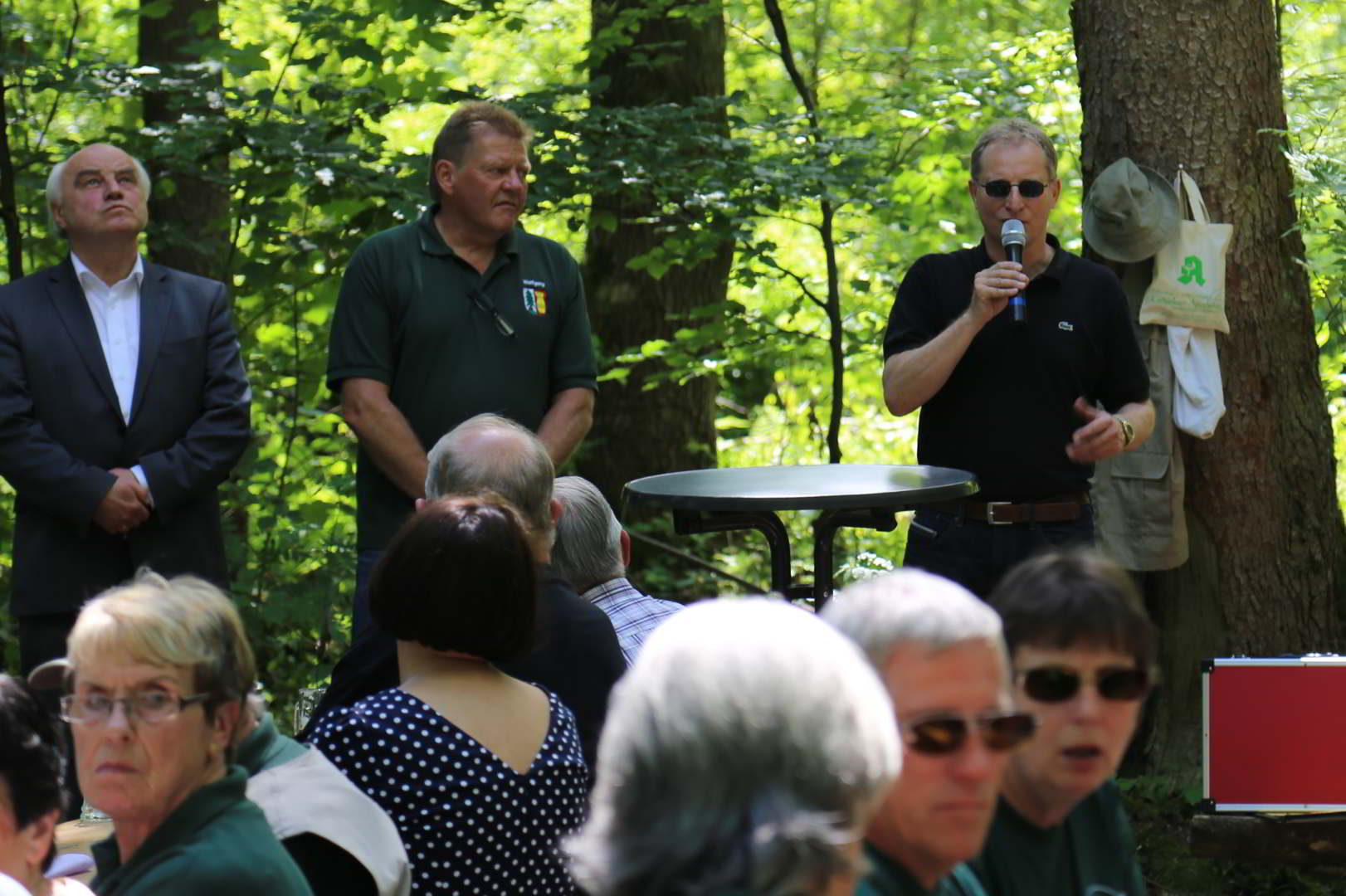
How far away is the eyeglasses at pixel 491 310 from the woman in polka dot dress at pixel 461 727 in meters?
2.30

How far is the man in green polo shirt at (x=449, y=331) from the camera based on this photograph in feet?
16.6

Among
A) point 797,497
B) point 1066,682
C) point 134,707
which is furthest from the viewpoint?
point 797,497

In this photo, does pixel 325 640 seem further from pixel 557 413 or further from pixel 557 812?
pixel 557 812

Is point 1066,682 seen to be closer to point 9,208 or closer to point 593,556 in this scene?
point 593,556

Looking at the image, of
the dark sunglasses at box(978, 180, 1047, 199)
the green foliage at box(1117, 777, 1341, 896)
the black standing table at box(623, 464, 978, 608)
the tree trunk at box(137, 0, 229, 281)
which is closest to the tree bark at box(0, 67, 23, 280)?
the tree trunk at box(137, 0, 229, 281)

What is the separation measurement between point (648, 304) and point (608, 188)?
2722 mm

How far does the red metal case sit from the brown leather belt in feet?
1.91

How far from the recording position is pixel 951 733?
72.9 inches

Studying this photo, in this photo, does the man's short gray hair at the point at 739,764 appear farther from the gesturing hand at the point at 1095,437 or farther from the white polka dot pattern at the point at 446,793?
the gesturing hand at the point at 1095,437

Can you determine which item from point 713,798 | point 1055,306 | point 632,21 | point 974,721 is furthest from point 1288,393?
point 713,798

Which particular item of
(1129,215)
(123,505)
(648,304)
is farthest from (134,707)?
(648,304)

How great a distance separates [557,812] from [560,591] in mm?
720

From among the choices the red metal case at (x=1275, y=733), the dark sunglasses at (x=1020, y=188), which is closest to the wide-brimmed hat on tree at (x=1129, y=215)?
the dark sunglasses at (x=1020, y=188)

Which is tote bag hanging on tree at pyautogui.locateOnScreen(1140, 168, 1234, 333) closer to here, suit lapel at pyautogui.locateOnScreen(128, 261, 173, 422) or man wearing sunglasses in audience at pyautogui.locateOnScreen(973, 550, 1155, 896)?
suit lapel at pyautogui.locateOnScreen(128, 261, 173, 422)
